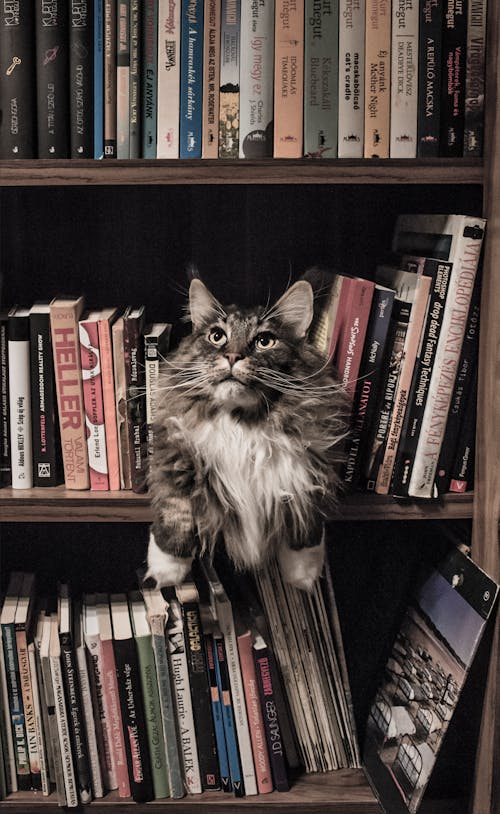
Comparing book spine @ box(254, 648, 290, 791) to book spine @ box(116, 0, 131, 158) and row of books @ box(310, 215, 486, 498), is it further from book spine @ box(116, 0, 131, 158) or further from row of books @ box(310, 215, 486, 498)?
book spine @ box(116, 0, 131, 158)

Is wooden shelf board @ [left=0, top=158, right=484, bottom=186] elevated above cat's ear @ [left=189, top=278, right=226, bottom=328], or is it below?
above

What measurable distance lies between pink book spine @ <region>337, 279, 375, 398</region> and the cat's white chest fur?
5.5 inches

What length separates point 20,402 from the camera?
131cm

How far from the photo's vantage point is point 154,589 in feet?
4.76

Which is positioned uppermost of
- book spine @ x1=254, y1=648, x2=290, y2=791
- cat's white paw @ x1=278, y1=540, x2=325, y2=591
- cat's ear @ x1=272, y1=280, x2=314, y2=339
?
cat's ear @ x1=272, y1=280, x2=314, y2=339

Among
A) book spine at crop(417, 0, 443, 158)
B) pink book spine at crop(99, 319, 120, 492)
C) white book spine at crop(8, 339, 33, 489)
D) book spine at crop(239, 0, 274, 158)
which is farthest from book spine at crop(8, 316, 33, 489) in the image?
book spine at crop(417, 0, 443, 158)

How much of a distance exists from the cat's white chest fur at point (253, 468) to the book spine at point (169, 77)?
407mm

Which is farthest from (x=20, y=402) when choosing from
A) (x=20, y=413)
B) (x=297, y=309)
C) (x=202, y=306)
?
(x=297, y=309)

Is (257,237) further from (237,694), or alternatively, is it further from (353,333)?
(237,694)

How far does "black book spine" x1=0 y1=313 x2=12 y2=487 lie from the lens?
4.25ft

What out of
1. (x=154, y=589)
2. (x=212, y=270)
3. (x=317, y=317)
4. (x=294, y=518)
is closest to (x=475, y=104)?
(x=317, y=317)

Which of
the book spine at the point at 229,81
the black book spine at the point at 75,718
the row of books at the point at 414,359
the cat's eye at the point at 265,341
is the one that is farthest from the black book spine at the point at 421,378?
the black book spine at the point at 75,718

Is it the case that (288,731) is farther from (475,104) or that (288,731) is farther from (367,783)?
(475,104)

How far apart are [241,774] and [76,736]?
279mm
